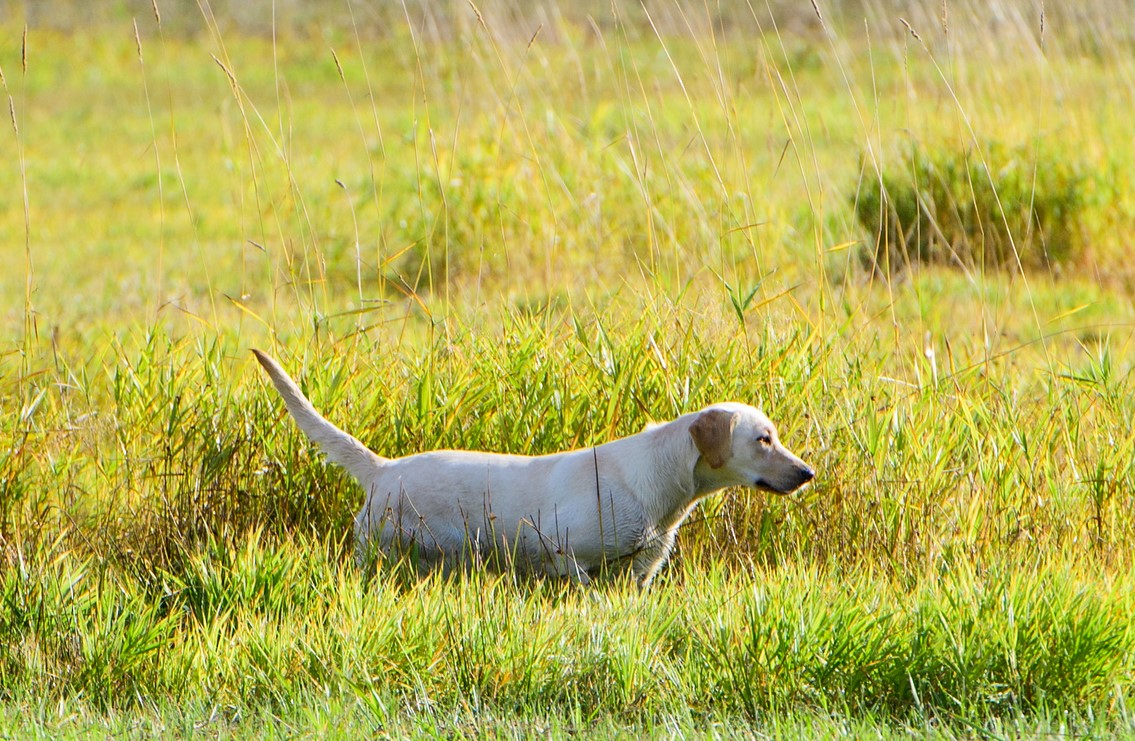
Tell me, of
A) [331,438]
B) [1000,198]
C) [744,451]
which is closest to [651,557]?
[744,451]

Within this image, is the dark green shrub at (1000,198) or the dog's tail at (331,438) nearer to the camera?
the dog's tail at (331,438)

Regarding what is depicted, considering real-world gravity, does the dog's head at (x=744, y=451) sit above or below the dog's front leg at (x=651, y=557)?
above

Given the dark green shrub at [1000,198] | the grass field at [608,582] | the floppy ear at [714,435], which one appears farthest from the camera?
the dark green shrub at [1000,198]

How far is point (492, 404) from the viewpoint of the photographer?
13.8 feet

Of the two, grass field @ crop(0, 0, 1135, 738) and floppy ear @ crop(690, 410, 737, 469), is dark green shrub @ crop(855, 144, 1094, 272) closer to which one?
grass field @ crop(0, 0, 1135, 738)

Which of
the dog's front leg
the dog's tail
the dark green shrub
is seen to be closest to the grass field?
the dog's front leg

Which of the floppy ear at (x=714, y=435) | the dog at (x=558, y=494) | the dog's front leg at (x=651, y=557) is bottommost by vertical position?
the dog's front leg at (x=651, y=557)

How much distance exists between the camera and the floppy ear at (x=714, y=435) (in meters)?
3.48

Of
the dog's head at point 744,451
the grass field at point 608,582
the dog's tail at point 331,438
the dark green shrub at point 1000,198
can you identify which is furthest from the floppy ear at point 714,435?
the dark green shrub at point 1000,198

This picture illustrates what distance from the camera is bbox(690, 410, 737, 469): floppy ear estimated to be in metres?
3.48

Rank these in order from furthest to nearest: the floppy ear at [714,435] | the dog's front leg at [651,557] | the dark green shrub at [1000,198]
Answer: the dark green shrub at [1000,198], the dog's front leg at [651,557], the floppy ear at [714,435]

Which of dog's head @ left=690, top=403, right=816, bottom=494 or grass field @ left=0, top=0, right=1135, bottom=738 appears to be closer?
grass field @ left=0, top=0, right=1135, bottom=738

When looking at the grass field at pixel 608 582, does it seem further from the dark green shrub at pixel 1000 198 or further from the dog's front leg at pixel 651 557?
the dark green shrub at pixel 1000 198

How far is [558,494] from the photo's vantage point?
3.64m
